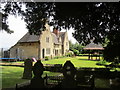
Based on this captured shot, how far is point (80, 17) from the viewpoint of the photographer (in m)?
11.3

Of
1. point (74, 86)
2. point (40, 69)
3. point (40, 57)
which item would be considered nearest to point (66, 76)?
point (74, 86)

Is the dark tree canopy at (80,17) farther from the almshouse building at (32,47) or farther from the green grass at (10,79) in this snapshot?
the almshouse building at (32,47)

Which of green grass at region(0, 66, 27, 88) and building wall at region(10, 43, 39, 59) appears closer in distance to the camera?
green grass at region(0, 66, 27, 88)

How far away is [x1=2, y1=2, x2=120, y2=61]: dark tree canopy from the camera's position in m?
10.5

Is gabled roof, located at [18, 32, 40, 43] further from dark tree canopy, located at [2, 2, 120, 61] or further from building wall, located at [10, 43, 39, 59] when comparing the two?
dark tree canopy, located at [2, 2, 120, 61]

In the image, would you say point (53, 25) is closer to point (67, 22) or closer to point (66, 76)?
point (67, 22)

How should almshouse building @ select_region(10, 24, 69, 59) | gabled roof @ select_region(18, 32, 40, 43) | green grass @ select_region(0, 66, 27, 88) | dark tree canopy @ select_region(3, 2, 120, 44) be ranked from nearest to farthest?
dark tree canopy @ select_region(3, 2, 120, 44) → green grass @ select_region(0, 66, 27, 88) → almshouse building @ select_region(10, 24, 69, 59) → gabled roof @ select_region(18, 32, 40, 43)

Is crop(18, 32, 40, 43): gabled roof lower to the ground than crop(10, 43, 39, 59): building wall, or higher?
higher

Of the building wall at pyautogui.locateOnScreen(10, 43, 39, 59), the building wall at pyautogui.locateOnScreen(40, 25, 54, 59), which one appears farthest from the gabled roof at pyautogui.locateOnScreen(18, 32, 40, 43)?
the building wall at pyautogui.locateOnScreen(40, 25, 54, 59)

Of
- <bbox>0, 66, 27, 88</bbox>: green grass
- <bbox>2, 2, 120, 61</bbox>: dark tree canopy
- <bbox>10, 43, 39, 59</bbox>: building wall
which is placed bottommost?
<bbox>0, 66, 27, 88</bbox>: green grass

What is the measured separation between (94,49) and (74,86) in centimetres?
3310

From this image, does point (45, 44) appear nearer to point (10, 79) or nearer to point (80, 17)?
point (10, 79)

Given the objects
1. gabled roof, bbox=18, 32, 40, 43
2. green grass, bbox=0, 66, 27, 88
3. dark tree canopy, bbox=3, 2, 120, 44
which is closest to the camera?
dark tree canopy, bbox=3, 2, 120, 44

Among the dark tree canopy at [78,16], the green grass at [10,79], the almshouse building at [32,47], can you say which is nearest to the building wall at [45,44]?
the almshouse building at [32,47]
